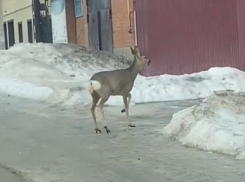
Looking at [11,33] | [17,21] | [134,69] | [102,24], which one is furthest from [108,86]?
[11,33]

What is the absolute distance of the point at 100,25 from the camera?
26828 millimetres

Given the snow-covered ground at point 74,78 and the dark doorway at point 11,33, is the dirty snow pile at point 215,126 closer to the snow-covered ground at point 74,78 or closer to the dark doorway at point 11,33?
the snow-covered ground at point 74,78

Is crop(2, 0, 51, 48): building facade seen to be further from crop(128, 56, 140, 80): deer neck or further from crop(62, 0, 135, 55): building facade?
crop(128, 56, 140, 80): deer neck

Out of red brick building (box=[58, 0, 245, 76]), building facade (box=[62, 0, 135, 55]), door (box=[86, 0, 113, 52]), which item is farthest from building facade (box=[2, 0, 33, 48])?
red brick building (box=[58, 0, 245, 76])

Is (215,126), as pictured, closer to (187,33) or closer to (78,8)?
(187,33)

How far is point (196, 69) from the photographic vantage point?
1742cm

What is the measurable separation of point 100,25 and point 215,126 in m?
18.2

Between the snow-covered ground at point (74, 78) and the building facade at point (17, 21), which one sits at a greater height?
the building facade at point (17, 21)

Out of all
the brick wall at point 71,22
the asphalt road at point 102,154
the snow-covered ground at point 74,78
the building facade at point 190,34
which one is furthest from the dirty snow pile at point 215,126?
the brick wall at point 71,22

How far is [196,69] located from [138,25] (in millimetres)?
3743

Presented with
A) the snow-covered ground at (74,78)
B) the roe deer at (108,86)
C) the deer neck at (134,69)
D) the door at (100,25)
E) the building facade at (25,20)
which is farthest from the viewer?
the building facade at (25,20)

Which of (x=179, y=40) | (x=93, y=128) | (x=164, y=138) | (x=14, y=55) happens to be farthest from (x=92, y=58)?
(x=164, y=138)

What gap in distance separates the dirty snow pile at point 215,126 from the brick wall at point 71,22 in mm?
20950

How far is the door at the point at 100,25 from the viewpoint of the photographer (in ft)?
84.2
